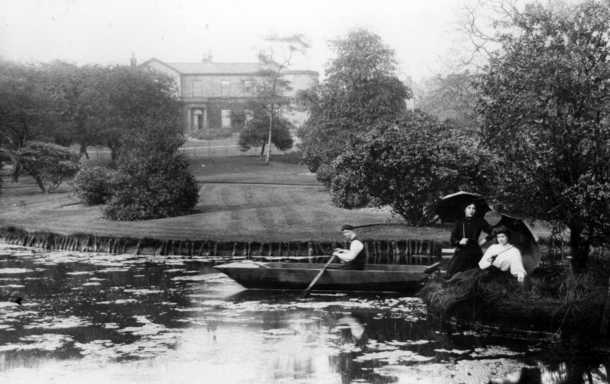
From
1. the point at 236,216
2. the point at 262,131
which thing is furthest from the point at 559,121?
the point at 262,131

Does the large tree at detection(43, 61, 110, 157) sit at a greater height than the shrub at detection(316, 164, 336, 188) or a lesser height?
greater

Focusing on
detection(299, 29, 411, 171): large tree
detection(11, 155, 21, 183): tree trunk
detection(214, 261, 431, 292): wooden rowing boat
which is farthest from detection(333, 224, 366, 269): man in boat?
detection(11, 155, 21, 183): tree trunk

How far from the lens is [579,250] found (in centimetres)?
1766

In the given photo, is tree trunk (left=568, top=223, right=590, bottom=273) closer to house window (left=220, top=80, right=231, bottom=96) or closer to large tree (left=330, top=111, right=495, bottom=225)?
large tree (left=330, top=111, right=495, bottom=225)

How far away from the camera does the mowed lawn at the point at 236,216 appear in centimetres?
3066

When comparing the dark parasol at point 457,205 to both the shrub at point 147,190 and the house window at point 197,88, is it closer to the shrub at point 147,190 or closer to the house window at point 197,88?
the shrub at point 147,190

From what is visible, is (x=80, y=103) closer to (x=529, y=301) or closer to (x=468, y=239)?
(x=468, y=239)

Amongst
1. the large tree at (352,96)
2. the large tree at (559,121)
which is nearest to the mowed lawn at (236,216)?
the large tree at (352,96)

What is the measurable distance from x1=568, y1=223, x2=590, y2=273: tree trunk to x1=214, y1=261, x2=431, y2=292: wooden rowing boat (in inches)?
141

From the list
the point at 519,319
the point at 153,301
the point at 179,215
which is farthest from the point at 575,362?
the point at 179,215

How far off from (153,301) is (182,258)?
8.28 meters

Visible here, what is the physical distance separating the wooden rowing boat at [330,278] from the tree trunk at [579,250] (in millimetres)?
3585

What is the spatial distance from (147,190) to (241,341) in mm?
21795

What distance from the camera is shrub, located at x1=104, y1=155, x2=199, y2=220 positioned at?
35.7 metres
